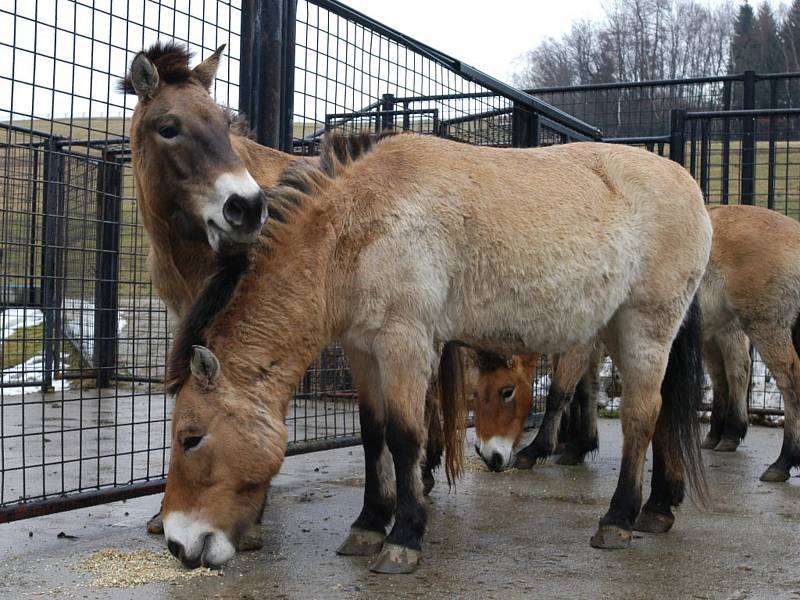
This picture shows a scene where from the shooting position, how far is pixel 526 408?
6.39 metres

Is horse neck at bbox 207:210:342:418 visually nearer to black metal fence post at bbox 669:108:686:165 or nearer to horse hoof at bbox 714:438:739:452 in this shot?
horse hoof at bbox 714:438:739:452

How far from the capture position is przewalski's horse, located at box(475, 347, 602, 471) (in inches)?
241

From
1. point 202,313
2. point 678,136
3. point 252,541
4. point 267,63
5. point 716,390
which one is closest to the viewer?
point 202,313

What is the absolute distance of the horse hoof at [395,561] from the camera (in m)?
3.82

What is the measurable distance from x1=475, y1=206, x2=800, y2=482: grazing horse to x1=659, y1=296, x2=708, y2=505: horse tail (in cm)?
137

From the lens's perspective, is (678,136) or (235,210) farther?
(678,136)

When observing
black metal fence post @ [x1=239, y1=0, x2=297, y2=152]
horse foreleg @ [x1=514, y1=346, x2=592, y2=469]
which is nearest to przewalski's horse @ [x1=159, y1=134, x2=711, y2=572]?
black metal fence post @ [x1=239, y1=0, x2=297, y2=152]

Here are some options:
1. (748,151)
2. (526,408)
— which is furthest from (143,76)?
(748,151)

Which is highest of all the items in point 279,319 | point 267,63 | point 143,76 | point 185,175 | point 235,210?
point 267,63

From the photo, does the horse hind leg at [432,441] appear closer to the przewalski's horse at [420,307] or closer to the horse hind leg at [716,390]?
the przewalski's horse at [420,307]

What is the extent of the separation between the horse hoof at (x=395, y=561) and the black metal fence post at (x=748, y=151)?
22.5 feet

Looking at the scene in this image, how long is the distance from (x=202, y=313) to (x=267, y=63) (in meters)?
2.14

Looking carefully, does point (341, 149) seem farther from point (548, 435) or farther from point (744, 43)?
point (744, 43)

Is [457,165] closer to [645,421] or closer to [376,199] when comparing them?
[376,199]
